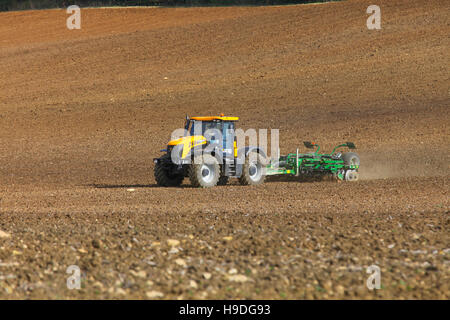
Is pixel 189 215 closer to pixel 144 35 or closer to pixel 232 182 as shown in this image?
pixel 232 182

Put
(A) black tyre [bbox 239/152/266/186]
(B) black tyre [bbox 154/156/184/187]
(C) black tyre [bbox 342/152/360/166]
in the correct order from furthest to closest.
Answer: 1. (C) black tyre [bbox 342/152/360/166]
2. (B) black tyre [bbox 154/156/184/187]
3. (A) black tyre [bbox 239/152/266/186]

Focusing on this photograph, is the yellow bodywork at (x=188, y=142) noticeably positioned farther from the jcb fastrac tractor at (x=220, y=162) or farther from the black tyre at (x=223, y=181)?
the black tyre at (x=223, y=181)

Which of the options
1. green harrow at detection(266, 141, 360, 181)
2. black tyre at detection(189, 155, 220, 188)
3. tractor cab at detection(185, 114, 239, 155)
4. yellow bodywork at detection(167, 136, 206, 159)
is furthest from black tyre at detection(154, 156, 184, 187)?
green harrow at detection(266, 141, 360, 181)

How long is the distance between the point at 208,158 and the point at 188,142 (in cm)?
68

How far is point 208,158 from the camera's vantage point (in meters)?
19.4

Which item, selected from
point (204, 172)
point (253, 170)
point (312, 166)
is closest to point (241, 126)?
point (312, 166)

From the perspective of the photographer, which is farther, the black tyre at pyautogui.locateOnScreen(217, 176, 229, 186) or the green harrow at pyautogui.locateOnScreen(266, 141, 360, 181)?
the green harrow at pyautogui.locateOnScreen(266, 141, 360, 181)

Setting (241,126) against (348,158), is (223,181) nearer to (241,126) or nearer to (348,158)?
(348,158)

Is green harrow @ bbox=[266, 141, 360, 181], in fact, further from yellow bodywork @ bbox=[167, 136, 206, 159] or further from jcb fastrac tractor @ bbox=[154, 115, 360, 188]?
yellow bodywork @ bbox=[167, 136, 206, 159]

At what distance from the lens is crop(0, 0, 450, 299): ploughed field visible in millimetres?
8945

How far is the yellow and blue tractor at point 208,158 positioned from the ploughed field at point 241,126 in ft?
2.10

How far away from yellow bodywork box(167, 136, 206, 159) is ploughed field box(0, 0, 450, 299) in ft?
3.40

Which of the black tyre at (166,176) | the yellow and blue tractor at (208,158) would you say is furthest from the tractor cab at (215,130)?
the black tyre at (166,176)

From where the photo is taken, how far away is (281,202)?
53.7 ft
